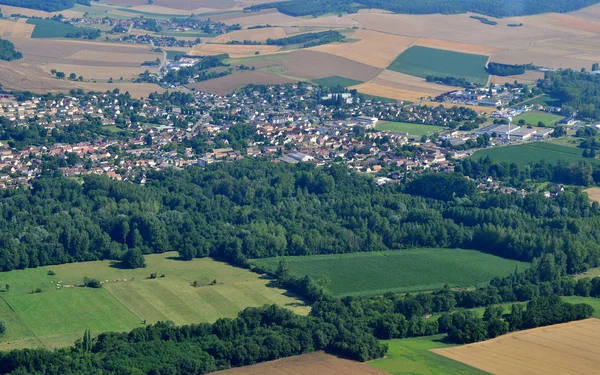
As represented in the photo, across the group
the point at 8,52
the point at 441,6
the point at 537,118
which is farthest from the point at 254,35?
the point at 537,118

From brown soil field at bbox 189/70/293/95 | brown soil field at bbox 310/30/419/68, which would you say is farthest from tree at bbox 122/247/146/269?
brown soil field at bbox 310/30/419/68

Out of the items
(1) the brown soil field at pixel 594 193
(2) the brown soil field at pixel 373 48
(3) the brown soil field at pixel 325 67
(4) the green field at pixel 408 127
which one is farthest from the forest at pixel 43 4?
(1) the brown soil field at pixel 594 193

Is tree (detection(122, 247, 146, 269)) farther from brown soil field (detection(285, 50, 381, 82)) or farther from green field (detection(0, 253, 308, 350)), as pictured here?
brown soil field (detection(285, 50, 381, 82))

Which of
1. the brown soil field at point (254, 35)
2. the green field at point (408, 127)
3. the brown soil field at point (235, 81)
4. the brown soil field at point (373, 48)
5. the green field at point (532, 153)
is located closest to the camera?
the green field at point (532, 153)

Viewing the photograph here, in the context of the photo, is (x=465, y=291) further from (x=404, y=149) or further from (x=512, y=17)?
(x=512, y=17)

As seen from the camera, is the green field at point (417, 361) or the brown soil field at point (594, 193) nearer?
the green field at point (417, 361)

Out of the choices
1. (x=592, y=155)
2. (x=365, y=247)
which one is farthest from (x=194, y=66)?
(x=365, y=247)

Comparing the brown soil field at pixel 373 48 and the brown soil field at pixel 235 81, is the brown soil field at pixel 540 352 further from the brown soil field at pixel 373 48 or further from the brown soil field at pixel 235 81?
the brown soil field at pixel 373 48
